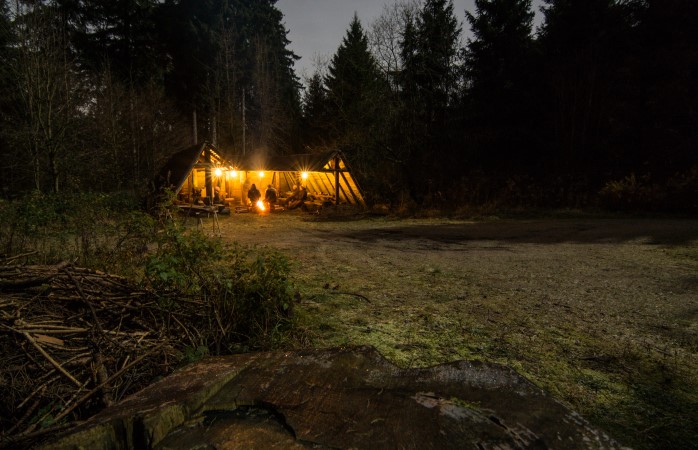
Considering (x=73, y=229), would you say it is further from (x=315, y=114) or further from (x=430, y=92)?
(x=315, y=114)

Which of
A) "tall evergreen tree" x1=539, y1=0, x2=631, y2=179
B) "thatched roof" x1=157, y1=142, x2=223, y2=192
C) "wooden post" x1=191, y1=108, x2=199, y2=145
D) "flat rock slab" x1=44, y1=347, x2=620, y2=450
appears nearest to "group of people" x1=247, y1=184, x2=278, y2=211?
"thatched roof" x1=157, y1=142, x2=223, y2=192

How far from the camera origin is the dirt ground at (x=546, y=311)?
298cm

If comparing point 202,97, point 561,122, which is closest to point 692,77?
point 561,122

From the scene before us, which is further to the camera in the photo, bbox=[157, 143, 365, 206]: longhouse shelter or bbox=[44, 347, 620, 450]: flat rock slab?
bbox=[157, 143, 365, 206]: longhouse shelter

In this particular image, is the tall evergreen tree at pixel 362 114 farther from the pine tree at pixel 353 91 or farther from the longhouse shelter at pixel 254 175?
the longhouse shelter at pixel 254 175

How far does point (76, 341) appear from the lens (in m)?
2.60

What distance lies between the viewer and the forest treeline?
49.8 ft

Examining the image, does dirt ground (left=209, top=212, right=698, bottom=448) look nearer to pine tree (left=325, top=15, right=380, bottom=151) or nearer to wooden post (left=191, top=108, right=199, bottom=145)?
pine tree (left=325, top=15, right=380, bottom=151)

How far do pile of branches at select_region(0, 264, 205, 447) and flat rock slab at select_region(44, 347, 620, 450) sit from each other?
2.63 feet

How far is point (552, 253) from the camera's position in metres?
8.86

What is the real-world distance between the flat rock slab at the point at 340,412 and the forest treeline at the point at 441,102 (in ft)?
55.2

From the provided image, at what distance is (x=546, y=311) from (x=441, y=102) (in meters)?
22.4

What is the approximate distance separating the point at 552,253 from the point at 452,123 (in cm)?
1793

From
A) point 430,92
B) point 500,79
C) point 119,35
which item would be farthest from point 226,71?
point 500,79
